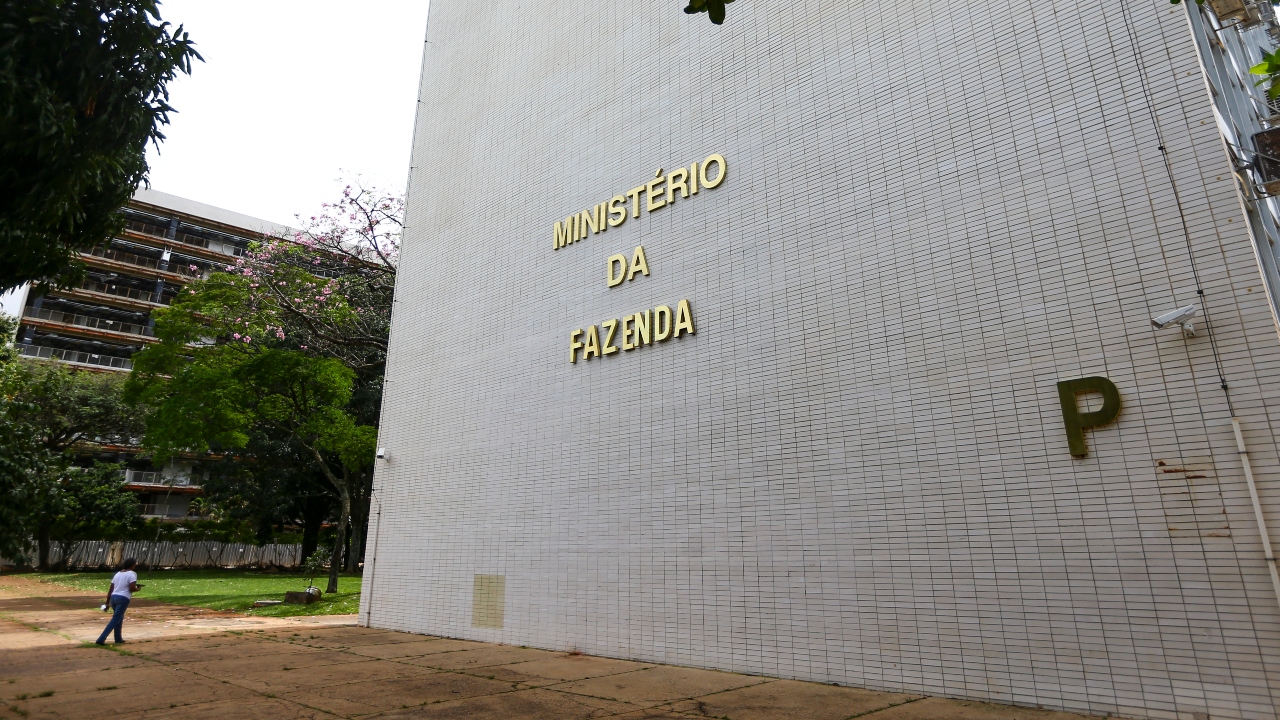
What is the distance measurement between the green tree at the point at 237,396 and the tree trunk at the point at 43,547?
1553cm

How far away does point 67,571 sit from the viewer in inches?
Result: 1057

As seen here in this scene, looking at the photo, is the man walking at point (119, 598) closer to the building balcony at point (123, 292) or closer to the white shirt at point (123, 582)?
the white shirt at point (123, 582)

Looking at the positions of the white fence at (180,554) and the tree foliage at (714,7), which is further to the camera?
the white fence at (180,554)

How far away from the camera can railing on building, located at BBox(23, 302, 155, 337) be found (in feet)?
128

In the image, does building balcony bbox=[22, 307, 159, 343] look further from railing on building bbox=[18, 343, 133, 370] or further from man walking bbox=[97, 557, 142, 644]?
man walking bbox=[97, 557, 142, 644]

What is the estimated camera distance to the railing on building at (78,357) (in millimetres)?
38344

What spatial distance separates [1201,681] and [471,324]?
946cm

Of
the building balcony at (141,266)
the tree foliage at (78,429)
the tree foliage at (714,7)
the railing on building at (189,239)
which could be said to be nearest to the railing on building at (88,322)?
the building balcony at (141,266)

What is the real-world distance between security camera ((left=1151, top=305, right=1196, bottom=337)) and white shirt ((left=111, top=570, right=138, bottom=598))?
1163 centimetres

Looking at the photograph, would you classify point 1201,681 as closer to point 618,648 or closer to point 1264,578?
point 1264,578

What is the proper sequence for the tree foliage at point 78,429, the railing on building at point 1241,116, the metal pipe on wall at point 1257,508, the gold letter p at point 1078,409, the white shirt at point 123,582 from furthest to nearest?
the tree foliage at point 78,429 → the white shirt at point 123,582 → the railing on building at point 1241,116 → the gold letter p at point 1078,409 → the metal pipe on wall at point 1257,508

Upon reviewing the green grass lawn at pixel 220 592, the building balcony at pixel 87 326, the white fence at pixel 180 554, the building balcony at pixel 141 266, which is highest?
the building balcony at pixel 141 266

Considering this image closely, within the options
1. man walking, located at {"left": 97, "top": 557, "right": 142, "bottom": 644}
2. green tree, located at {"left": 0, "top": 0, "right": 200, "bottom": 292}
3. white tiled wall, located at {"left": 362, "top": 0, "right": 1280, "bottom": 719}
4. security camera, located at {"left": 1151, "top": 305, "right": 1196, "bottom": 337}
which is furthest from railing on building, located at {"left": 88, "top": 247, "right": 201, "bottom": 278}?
security camera, located at {"left": 1151, "top": 305, "right": 1196, "bottom": 337}

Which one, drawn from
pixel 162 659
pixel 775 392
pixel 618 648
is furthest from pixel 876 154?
pixel 162 659
